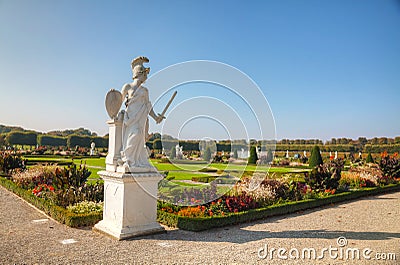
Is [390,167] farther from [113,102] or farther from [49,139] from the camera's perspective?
[49,139]

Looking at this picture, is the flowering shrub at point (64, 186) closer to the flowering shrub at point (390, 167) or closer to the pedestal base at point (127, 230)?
the pedestal base at point (127, 230)

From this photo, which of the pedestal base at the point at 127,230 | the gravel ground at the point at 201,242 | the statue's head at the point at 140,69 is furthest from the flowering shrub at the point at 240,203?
the statue's head at the point at 140,69

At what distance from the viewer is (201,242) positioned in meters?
5.32

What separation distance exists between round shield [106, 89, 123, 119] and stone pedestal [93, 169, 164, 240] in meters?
1.05

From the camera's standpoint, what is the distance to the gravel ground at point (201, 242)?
14.4ft

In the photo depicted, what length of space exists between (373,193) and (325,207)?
13.3 feet

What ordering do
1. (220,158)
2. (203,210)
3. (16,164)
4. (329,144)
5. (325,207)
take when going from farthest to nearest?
(329,144)
(220,158)
(16,164)
(325,207)
(203,210)

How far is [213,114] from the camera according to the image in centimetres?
565

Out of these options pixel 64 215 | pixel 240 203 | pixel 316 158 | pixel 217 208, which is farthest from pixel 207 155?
pixel 64 215

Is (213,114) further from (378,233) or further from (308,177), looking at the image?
(308,177)

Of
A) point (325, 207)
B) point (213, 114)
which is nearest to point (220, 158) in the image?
point (325, 207)

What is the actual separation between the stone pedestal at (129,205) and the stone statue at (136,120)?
193 millimetres

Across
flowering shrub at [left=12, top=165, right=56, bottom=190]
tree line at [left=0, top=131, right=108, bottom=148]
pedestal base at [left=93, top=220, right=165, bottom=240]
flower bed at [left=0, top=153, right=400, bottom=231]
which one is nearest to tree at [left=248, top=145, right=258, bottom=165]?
flower bed at [left=0, top=153, right=400, bottom=231]

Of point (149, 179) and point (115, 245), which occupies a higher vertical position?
point (149, 179)
